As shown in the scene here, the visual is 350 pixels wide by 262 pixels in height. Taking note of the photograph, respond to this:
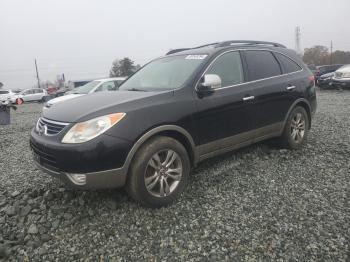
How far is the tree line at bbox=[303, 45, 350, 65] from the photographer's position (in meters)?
74.6

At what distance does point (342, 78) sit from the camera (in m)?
17.2

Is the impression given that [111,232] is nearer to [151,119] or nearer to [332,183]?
[151,119]

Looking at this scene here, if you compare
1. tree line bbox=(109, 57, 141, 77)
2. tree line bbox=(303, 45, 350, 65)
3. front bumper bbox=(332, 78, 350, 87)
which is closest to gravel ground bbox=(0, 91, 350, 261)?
front bumper bbox=(332, 78, 350, 87)

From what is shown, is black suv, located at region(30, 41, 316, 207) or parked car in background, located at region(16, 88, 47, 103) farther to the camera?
parked car in background, located at region(16, 88, 47, 103)

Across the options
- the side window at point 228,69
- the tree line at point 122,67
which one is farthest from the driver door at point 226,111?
the tree line at point 122,67

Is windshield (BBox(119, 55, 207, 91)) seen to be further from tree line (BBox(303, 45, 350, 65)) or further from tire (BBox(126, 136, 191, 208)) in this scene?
tree line (BBox(303, 45, 350, 65))

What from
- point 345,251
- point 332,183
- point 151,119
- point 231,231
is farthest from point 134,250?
point 332,183

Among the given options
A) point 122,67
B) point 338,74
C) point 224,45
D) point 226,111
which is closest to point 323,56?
point 122,67

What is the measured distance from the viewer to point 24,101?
31203mm

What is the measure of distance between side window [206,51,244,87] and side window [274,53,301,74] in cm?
111

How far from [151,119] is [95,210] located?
1189 mm

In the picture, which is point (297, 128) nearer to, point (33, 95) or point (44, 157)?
point (44, 157)

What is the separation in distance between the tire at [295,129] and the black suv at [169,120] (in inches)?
0.9

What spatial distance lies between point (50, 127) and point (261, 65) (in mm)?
3139
